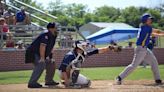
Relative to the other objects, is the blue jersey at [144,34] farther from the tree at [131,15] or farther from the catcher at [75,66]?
the tree at [131,15]

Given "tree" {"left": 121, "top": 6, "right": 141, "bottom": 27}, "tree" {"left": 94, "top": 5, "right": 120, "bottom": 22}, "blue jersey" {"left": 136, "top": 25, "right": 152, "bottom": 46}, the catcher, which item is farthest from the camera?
"tree" {"left": 94, "top": 5, "right": 120, "bottom": 22}

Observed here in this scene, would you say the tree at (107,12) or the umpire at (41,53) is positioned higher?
the umpire at (41,53)

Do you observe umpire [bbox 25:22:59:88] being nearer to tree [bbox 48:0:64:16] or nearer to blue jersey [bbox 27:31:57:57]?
blue jersey [bbox 27:31:57:57]

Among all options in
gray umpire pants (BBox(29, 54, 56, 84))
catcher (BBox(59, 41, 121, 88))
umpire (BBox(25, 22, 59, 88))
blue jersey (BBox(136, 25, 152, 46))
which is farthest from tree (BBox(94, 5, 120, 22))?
catcher (BBox(59, 41, 121, 88))

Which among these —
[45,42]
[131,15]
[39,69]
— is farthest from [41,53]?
[131,15]

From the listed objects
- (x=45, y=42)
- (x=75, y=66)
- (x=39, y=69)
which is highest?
(x=45, y=42)

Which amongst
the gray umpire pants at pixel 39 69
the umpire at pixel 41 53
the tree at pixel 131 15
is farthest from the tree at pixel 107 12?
the umpire at pixel 41 53

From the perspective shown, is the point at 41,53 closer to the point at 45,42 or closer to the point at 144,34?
the point at 45,42

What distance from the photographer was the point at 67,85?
11.3 metres

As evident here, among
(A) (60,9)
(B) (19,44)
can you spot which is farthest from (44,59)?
(A) (60,9)

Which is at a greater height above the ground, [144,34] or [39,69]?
[144,34]

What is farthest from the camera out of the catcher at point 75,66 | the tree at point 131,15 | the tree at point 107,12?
the tree at point 107,12

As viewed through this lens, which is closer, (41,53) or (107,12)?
(41,53)

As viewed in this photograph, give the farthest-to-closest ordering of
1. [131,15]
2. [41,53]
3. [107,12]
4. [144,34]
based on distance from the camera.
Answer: [107,12] < [131,15] < [144,34] < [41,53]
